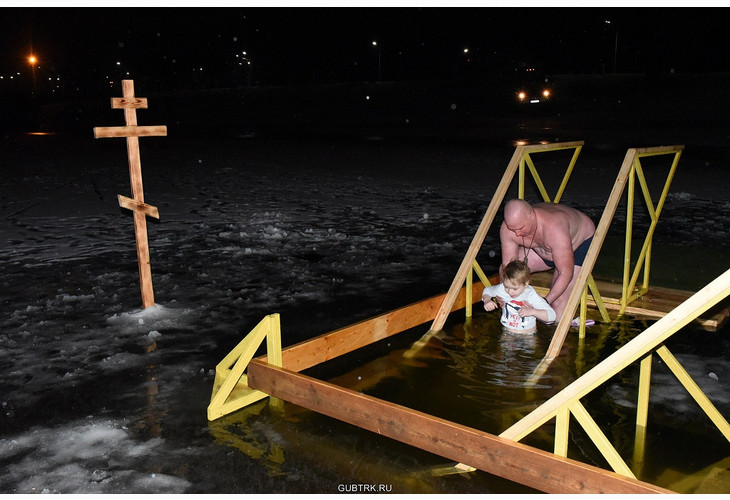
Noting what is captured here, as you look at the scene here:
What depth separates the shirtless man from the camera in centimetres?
561

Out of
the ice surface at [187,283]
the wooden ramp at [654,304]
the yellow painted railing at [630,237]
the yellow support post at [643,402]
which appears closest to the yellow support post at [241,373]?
the ice surface at [187,283]

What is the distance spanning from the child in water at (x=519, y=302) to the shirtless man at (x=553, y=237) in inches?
4.9

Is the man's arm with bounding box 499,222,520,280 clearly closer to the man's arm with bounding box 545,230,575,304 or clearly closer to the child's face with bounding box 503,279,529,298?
the child's face with bounding box 503,279,529,298

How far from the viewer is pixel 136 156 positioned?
6.47 meters

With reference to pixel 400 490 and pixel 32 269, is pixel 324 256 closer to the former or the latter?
pixel 32 269

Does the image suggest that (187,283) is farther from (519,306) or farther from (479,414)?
(479,414)

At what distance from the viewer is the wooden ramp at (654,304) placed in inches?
240

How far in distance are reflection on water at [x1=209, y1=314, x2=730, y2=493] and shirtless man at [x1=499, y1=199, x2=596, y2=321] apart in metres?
0.57

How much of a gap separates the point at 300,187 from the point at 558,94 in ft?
106

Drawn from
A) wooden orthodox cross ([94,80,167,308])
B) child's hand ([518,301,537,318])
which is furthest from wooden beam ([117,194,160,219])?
child's hand ([518,301,537,318])

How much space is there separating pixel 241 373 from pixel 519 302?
2.64 metres

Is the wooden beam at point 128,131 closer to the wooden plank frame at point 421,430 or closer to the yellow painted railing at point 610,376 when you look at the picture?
the wooden plank frame at point 421,430

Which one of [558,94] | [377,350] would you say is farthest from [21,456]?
[558,94]

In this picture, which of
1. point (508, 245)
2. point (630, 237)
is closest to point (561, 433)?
point (508, 245)
